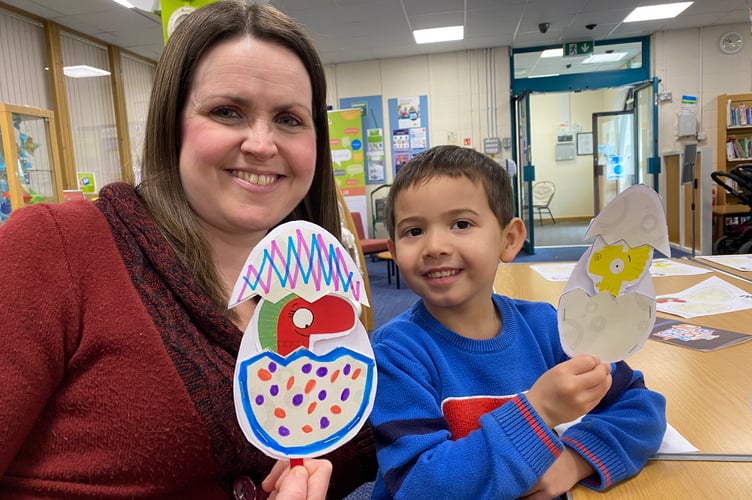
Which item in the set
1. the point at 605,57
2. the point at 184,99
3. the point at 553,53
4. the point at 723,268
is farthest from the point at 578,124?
the point at 184,99

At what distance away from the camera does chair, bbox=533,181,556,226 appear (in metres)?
10.5

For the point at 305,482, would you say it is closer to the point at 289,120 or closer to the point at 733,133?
the point at 289,120

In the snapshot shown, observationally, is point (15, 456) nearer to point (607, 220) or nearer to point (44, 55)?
point (607, 220)

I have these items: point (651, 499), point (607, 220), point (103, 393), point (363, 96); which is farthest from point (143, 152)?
→ point (363, 96)

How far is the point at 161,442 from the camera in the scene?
0.70 meters

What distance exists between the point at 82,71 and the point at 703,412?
7101 millimetres

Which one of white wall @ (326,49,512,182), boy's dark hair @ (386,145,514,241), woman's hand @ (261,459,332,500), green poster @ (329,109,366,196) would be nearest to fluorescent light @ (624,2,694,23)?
white wall @ (326,49,512,182)

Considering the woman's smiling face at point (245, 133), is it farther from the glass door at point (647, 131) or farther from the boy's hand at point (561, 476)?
the glass door at point (647, 131)

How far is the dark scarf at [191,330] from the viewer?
734 millimetres

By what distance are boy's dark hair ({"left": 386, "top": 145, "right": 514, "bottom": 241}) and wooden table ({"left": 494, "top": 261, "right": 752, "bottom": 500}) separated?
1.59 feet

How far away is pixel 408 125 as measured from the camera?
25.5ft

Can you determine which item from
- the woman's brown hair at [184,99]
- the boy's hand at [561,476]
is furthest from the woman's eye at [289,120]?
the boy's hand at [561,476]

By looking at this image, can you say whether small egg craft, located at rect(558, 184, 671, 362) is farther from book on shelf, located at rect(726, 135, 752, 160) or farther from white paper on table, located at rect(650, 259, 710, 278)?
book on shelf, located at rect(726, 135, 752, 160)

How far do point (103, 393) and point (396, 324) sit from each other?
0.49 metres
